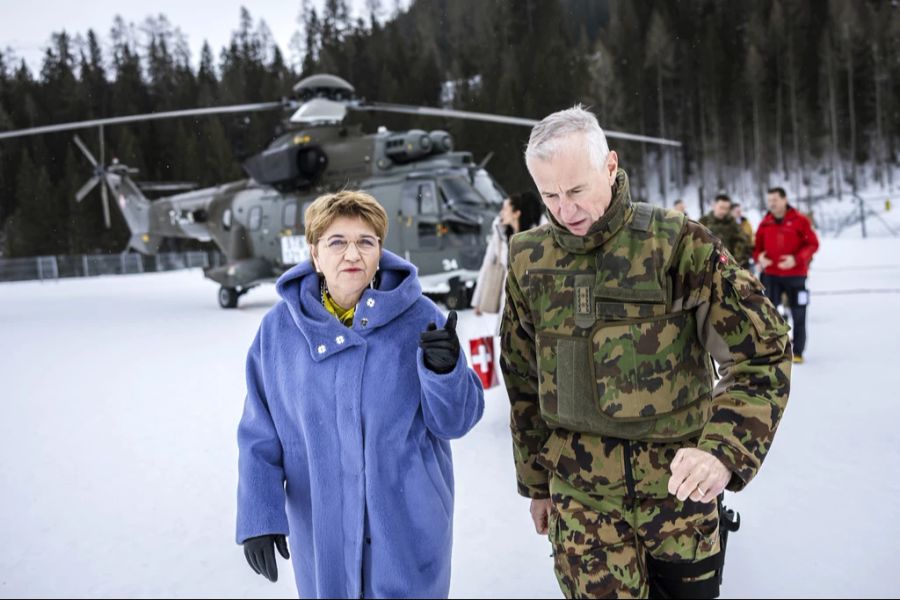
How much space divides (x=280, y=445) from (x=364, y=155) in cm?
1009

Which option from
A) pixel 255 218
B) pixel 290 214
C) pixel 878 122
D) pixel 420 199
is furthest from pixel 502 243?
pixel 878 122

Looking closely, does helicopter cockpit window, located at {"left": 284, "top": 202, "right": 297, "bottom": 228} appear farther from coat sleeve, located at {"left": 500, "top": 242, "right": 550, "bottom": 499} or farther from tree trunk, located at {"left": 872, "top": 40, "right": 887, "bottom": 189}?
coat sleeve, located at {"left": 500, "top": 242, "right": 550, "bottom": 499}

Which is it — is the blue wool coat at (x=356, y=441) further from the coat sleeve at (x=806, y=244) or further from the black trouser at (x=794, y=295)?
the coat sleeve at (x=806, y=244)

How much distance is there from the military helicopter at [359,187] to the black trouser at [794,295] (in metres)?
3.75

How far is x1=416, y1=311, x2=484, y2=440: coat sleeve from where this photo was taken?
1562mm

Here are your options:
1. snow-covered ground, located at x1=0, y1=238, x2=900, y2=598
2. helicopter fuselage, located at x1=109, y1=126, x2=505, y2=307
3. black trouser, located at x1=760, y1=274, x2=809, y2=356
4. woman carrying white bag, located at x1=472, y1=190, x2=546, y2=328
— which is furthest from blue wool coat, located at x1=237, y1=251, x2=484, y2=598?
helicopter fuselage, located at x1=109, y1=126, x2=505, y2=307

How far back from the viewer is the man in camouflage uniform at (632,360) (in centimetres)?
148

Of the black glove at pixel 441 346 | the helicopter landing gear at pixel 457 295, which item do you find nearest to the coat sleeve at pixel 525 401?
the black glove at pixel 441 346

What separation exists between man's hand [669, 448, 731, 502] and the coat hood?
2.54 feet

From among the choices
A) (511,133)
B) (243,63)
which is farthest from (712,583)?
(511,133)

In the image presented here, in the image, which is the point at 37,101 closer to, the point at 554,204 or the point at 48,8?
the point at 48,8

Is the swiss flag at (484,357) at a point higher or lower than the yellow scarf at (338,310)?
lower

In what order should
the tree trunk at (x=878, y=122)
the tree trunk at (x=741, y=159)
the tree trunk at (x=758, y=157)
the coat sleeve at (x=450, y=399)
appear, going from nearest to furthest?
1. the coat sleeve at (x=450, y=399)
2. the tree trunk at (x=878, y=122)
3. the tree trunk at (x=758, y=157)
4. the tree trunk at (x=741, y=159)

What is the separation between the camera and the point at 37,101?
4840 mm
